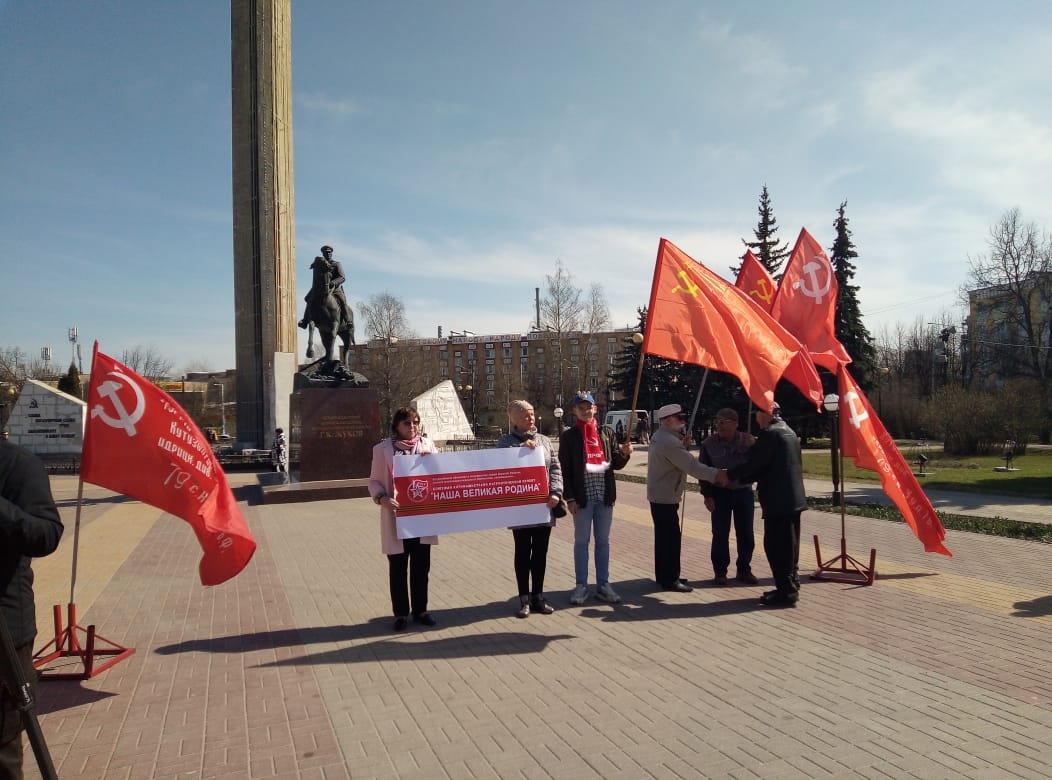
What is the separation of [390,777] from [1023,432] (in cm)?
3041

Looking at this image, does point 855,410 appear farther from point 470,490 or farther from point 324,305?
point 324,305

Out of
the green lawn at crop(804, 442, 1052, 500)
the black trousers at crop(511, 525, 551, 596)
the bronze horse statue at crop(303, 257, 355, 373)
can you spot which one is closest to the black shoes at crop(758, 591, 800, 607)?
the black trousers at crop(511, 525, 551, 596)

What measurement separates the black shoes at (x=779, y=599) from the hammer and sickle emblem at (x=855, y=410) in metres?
1.97

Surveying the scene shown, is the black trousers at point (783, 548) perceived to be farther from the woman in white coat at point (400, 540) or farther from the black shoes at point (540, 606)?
the woman in white coat at point (400, 540)

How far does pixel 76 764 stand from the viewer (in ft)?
12.5

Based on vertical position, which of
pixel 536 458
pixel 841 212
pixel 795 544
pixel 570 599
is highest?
pixel 841 212

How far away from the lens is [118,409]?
5176 millimetres

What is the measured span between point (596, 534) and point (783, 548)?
167 centimetres

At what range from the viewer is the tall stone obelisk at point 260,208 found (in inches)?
1423

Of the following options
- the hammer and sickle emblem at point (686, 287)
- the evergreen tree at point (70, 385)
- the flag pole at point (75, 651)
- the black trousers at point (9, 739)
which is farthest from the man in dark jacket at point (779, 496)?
the evergreen tree at point (70, 385)

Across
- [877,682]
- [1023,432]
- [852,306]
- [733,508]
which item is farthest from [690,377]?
[877,682]

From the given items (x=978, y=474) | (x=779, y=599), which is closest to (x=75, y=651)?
(x=779, y=599)

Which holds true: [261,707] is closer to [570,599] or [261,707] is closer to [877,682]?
[570,599]

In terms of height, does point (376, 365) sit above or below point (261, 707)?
above
